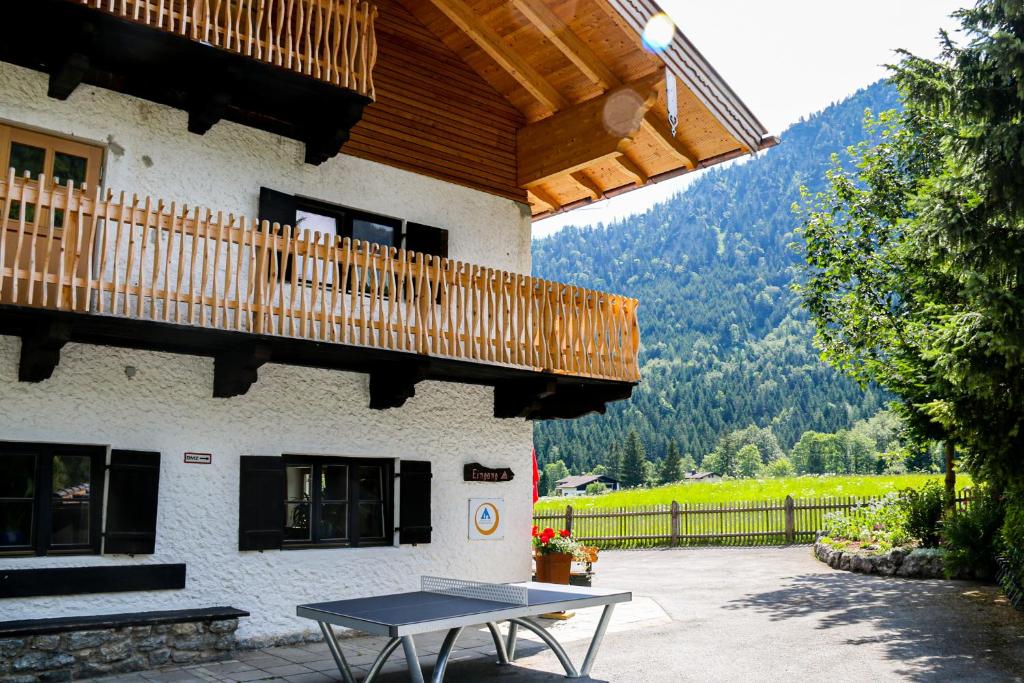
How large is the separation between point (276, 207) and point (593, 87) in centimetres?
518

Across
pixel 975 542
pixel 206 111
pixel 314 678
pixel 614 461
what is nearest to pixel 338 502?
pixel 314 678

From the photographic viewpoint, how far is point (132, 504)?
925 cm

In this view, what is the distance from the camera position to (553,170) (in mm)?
13492

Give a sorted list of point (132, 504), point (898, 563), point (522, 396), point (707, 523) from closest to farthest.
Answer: point (132, 504), point (522, 396), point (898, 563), point (707, 523)

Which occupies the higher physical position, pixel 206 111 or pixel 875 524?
pixel 206 111

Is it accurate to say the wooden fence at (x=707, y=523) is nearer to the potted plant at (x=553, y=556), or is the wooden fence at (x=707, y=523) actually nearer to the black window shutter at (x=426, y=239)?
the potted plant at (x=553, y=556)

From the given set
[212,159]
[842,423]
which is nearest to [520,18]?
[212,159]

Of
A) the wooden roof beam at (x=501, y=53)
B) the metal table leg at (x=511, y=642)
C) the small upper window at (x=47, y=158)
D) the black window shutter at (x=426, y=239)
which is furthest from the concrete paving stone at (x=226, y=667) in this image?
the wooden roof beam at (x=501, y=53)

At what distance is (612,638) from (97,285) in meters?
6.92

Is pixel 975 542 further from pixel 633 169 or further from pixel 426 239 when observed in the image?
pixel 426 239

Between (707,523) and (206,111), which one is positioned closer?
(206,111)

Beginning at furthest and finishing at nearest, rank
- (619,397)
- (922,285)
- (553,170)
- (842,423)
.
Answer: (842,423) → (922,285) → (553,170) → (619,397)

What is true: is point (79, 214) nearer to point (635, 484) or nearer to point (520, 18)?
point (520, 18)

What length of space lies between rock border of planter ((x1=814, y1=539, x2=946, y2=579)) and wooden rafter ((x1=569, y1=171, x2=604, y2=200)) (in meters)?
9.03
